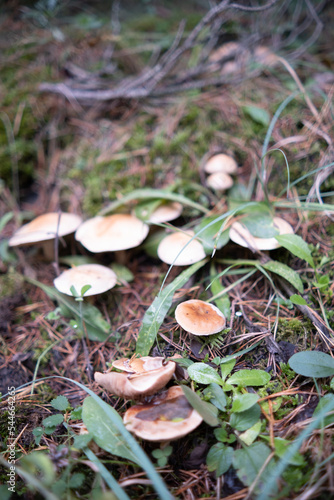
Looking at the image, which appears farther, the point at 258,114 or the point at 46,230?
the point at 258,114

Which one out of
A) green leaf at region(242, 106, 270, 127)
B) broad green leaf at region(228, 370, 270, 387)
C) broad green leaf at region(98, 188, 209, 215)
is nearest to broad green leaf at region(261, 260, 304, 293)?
broad green leaf at region(228, 370, 270, 387)

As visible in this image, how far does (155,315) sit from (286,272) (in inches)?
37.7

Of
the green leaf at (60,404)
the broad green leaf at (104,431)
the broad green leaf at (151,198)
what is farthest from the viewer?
the broad green leaf at (151,198)

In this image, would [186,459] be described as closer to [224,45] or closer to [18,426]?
[18,426]

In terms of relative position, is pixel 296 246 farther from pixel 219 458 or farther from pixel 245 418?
pixel 219 458

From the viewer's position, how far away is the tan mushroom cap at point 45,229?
2.50 metres

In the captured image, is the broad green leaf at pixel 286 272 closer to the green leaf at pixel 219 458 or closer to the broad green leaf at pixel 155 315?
the broad green leaf at pixel 155 315

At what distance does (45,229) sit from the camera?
102 inches

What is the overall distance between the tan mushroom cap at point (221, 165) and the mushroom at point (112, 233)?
88 cm

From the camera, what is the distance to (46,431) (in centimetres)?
163

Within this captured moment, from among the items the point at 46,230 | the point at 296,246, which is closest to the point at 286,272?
Answer: the point at 296,246

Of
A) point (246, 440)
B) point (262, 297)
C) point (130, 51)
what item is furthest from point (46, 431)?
point (130, 51)

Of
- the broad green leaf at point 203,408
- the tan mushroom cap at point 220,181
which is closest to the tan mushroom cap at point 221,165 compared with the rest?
the tan mushroom cap at point 220,181

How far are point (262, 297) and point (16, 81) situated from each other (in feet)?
12.1
